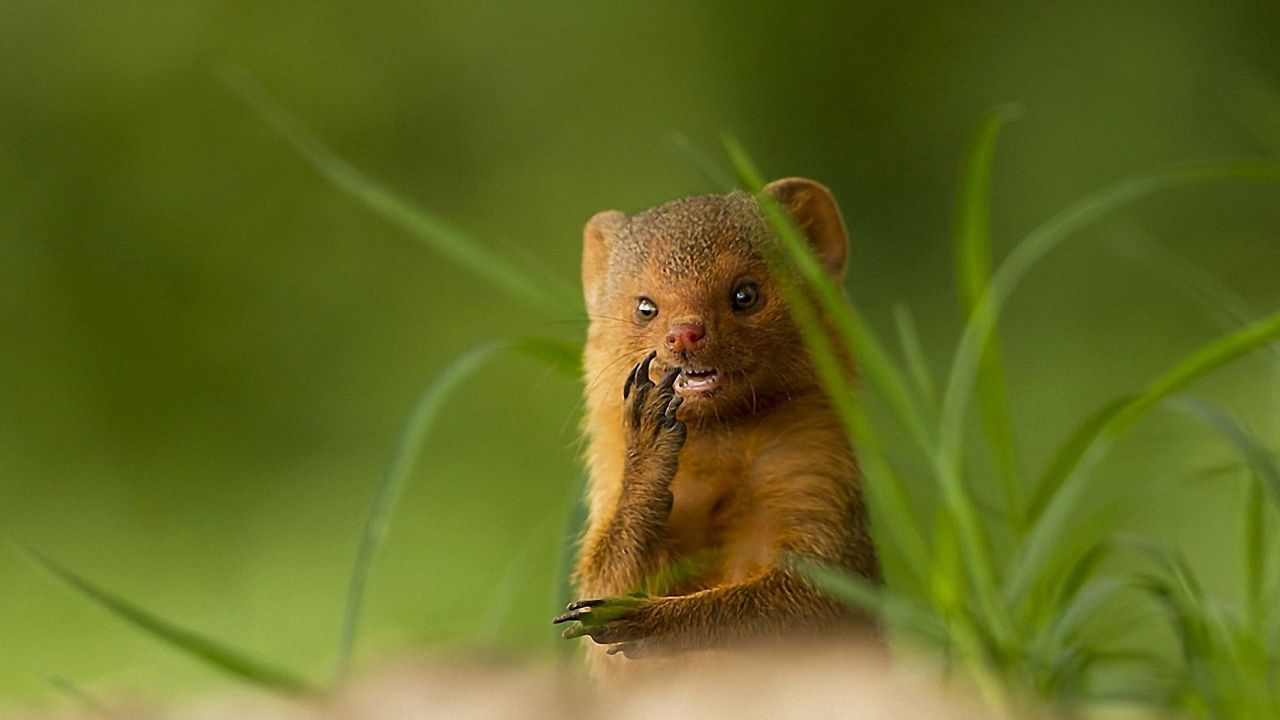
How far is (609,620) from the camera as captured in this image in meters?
1.03

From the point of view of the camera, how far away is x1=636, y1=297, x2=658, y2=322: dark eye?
1140 millimetres

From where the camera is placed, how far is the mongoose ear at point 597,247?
49.3 inches

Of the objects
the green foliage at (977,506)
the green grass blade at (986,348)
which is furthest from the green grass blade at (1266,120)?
the green grass blade at (986,348)

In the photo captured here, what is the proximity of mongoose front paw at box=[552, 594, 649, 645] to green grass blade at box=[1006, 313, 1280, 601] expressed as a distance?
0.44 m

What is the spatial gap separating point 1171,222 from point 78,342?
113 inches

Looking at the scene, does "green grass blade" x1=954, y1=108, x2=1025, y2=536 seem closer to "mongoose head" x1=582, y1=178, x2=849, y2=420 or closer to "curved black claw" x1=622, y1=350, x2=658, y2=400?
"mongoose head" x1=582, y1=178, x2=849, y2=420

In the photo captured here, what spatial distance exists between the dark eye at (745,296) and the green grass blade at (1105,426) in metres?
0.38

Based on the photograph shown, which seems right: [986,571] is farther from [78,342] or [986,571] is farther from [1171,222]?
[78,342]

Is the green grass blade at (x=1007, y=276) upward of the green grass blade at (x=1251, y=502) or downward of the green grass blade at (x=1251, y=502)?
upward

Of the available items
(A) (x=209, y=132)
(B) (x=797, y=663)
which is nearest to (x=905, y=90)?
(A) (x=209, y=132)

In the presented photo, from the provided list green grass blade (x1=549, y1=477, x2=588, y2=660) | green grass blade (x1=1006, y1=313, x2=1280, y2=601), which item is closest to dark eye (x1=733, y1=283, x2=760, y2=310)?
green grass blade (x1=549, y1=477, x2=588, y2=660)

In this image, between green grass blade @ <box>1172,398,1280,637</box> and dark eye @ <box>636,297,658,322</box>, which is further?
green grass blade @ <box>1172,398,1280,637</box>

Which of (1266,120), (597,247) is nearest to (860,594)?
(597,247)

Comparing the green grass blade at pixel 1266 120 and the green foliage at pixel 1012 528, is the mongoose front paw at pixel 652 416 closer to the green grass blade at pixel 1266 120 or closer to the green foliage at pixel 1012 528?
the green foliage at pixel 1012 528
